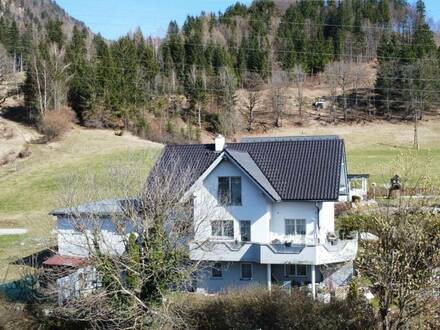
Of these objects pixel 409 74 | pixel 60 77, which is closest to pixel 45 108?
pixel 60 77

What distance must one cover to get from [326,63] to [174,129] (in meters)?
39.4

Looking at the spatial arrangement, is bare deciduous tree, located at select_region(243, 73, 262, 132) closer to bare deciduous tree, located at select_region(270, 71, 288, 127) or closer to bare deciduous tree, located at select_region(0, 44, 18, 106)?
bare deciduous tree, located at select_region(270, 71, 288, 127)

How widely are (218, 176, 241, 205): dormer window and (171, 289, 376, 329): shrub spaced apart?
256 inches

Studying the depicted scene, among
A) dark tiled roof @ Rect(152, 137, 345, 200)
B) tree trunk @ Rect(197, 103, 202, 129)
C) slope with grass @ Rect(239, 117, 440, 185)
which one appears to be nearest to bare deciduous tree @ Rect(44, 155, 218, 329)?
dark tiled roof @ Rect(152, 137, 345, 200)

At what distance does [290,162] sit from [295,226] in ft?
11.2

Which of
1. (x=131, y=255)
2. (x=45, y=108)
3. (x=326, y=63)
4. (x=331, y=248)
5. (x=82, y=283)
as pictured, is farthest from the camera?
(x=326, y=63)

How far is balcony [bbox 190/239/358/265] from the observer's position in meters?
26.8

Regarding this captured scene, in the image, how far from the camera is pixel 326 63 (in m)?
104

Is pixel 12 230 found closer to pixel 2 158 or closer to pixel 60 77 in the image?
pixel 2 158

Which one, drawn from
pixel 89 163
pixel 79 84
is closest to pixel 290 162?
pixel 89 163

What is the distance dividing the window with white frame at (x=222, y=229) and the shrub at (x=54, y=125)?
139 ft

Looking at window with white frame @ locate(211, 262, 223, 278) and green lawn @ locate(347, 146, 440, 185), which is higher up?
green lawn @ locate(347, 146, 440, 185)

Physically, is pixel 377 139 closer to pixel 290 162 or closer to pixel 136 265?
→ pixel 290 162

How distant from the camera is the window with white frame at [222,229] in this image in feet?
95.1
